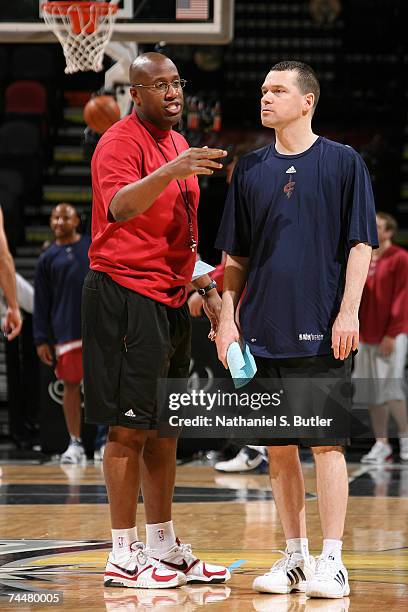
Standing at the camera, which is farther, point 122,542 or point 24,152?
point 24,152

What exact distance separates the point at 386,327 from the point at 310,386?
6.34m

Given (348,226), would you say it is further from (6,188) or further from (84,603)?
(6,188)

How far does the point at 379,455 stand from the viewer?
34.3ft

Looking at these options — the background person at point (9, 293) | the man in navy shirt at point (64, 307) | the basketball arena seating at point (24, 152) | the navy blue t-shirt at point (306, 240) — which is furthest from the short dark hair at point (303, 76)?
the basketball arena seating at point (24, 152)

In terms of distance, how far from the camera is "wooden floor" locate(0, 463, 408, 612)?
4.52 meters

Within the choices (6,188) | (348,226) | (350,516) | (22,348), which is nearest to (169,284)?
(348,226)

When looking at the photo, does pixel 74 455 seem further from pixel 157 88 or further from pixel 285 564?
pixel 157 88

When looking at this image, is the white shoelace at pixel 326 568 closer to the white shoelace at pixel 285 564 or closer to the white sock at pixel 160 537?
the white shoelace at pixel 285 564

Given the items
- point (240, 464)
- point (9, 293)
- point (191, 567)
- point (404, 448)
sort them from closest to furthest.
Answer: point (191, 567) < point (9, 293) < point (240, 464) < point (404, 448)

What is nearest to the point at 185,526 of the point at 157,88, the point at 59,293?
the point at 157,88

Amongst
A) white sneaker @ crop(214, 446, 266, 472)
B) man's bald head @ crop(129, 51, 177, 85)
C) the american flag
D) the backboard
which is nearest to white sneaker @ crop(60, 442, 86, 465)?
white sneaker @ crop(214, 446, 266, 472)

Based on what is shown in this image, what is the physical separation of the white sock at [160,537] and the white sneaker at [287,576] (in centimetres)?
→ 46

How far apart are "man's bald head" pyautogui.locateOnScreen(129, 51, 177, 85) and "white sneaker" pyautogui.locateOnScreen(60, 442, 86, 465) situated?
5932mm

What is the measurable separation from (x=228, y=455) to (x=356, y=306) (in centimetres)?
625
